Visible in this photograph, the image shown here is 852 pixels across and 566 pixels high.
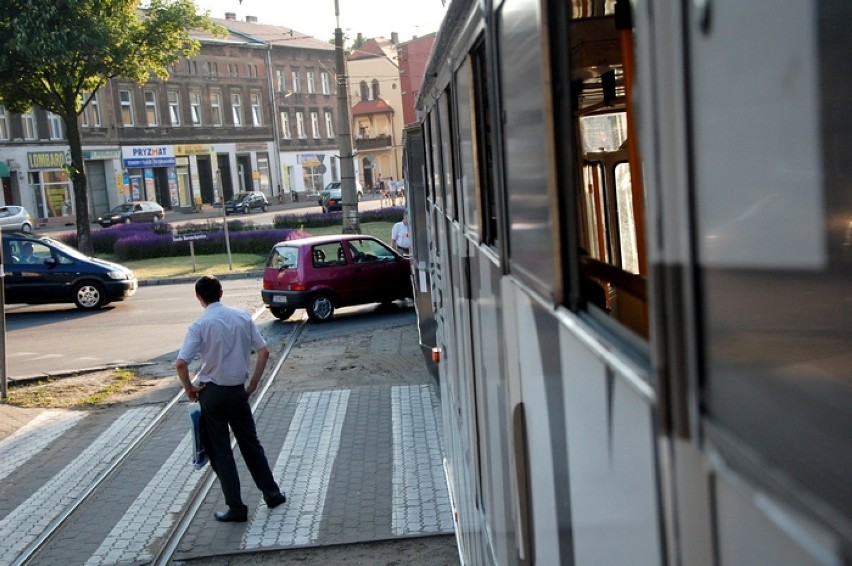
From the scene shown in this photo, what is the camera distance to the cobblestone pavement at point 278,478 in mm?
7289

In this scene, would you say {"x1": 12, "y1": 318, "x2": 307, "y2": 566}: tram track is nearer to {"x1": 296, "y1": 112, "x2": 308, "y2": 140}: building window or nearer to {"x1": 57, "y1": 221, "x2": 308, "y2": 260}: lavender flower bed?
{"x1": 57, "y1": 221, "x2": 308, "y2": 260}: lavender flower bed

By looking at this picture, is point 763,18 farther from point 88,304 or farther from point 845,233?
point 88,304

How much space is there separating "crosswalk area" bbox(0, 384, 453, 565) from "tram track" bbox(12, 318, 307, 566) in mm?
21

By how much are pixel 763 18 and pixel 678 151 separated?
233mm

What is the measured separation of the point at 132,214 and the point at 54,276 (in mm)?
33678

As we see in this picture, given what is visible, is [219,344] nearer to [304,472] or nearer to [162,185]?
[304,472]

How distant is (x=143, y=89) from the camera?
60.8m

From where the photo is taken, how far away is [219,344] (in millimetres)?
7414

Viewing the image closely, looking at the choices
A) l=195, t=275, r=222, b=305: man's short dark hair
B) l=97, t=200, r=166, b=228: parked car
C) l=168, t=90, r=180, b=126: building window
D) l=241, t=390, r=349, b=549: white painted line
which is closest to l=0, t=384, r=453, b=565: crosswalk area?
l=241, t=390, r=349, b=549: white painted line

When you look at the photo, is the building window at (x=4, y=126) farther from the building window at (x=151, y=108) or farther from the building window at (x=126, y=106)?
the building window at (x=151, y=108)

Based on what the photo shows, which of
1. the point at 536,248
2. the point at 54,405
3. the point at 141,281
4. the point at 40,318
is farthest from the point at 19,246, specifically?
the point at 536,248

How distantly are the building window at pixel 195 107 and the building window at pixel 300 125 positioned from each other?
9661 mm

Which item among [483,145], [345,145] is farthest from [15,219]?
[483,145]

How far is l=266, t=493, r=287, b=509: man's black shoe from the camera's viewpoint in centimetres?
803
